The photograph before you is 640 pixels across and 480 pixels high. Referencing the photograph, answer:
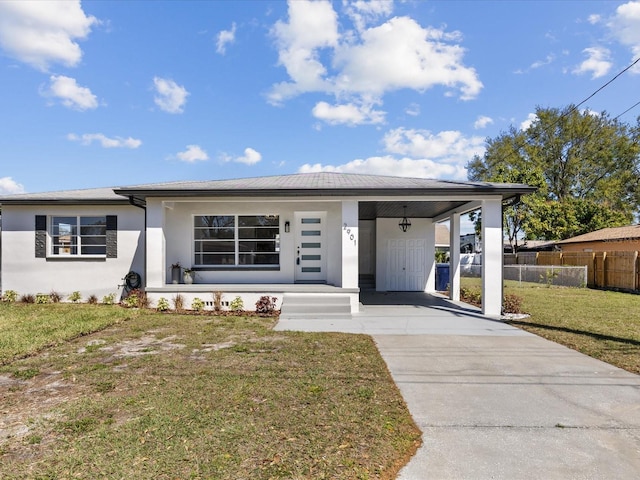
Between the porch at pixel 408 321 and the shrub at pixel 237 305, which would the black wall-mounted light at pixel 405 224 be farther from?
the shrub at pixel 237 305

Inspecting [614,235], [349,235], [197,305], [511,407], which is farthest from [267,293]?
[614,235]

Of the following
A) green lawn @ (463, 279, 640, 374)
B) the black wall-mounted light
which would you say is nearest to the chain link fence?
green lawn @ (463, 279, 640, 374)

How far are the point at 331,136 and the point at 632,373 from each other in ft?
62.2

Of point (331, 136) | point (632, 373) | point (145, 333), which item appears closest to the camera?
point (632, 373)

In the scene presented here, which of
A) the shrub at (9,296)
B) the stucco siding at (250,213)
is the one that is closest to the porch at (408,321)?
the stucco siding at (250,213)

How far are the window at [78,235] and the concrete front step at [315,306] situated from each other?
254 inches

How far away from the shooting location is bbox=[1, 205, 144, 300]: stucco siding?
11.7 metres

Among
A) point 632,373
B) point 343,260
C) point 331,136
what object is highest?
point 331,136

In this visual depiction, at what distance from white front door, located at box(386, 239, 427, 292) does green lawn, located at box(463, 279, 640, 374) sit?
3.90 m

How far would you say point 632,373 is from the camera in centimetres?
536

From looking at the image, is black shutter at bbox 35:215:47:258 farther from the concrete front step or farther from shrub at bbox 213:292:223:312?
the concrete front step

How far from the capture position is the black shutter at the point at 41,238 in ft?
38.7

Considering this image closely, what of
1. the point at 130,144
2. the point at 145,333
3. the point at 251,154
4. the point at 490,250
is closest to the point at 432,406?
the point at 145,333

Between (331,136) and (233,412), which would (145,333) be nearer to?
(233,412)
